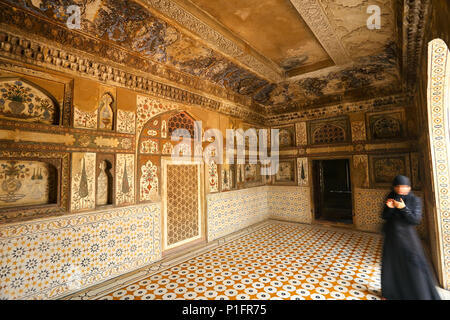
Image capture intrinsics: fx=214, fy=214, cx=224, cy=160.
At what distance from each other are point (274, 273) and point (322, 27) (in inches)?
157

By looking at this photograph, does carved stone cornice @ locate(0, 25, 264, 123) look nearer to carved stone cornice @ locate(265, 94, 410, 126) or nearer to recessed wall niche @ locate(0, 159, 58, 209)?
recessed wall niche @ locate(0, 159, 58, 209)

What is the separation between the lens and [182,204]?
4.36 metres

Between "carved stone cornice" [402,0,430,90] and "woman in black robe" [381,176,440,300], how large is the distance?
188 cm

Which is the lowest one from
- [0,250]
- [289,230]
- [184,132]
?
[289,230]

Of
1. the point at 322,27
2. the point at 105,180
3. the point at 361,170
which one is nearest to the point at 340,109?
the point at 361,170

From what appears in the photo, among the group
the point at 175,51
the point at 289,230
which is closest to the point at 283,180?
the point at 289,230

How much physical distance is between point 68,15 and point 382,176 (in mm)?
6804

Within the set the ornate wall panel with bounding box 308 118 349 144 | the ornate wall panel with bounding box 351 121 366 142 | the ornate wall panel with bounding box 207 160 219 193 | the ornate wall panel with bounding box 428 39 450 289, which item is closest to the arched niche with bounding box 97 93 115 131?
the ornate wall panel with bounding box 207 160 219 193

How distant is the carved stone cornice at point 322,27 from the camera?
2.98m

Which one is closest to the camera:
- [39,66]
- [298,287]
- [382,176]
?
[39,66]

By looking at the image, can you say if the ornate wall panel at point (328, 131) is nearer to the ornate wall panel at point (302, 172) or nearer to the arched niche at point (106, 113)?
the ornate wall panel at point (302, 172)

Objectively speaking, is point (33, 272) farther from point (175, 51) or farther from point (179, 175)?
point (175, 51)

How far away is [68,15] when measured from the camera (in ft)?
8.69

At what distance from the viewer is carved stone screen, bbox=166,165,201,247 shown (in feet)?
13.5
